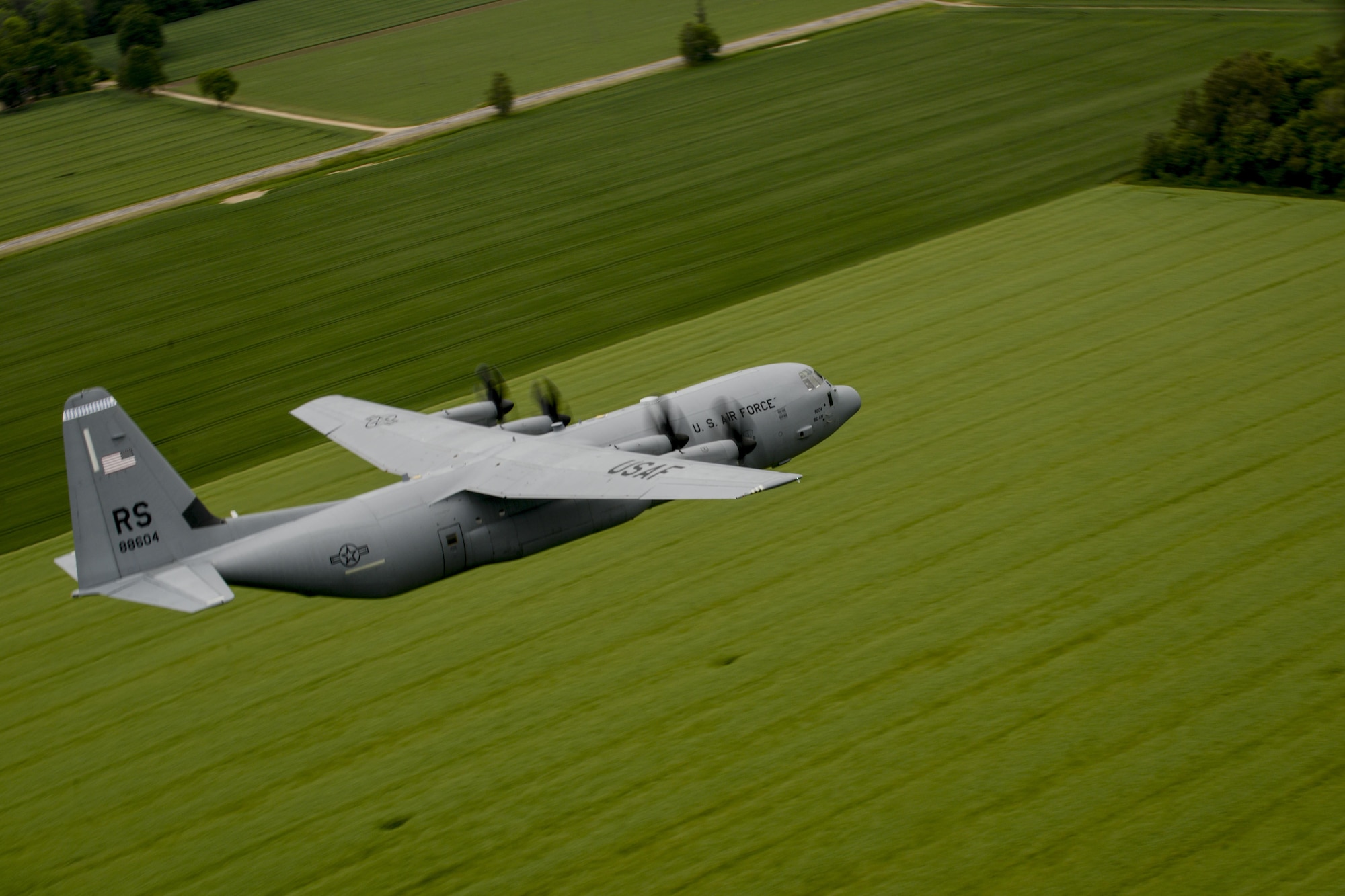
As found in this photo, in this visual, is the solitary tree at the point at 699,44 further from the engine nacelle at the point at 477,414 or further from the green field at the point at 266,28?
the engine nacelle at the point at 477,414

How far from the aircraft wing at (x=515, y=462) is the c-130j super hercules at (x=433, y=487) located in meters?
0.07

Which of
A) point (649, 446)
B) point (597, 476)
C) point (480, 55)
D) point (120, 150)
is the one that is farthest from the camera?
point (480, 55)

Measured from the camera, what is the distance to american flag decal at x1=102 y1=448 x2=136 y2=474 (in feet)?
98.7

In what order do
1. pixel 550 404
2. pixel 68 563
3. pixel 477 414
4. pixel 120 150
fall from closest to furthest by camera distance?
pixel 68 563 → pixel 550 404 → pixel 477 414 → pixel 120 150

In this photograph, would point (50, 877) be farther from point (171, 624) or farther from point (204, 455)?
point (204, 455)

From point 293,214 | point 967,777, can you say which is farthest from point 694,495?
point 293,214

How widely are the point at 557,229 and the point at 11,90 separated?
85197 mm

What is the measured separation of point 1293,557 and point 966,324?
21136mm

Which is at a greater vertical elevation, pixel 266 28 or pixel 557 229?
pixel 266 28

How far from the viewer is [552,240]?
71.0m

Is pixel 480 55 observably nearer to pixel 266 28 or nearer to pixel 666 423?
pixel 266 28

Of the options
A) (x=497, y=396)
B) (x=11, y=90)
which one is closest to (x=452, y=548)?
(x=497, y=396)

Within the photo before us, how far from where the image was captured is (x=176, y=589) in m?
30.1

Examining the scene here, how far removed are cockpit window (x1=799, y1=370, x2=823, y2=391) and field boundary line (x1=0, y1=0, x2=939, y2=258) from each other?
62.7 metres
